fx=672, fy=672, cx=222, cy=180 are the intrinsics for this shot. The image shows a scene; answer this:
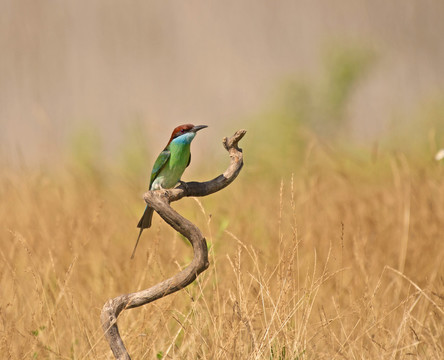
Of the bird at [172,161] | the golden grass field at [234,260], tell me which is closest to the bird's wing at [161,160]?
the bird at [172,161]

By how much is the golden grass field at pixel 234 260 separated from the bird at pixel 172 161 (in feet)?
0.72

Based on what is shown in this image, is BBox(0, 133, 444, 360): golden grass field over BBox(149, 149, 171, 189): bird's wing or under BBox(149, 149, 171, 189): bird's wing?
under

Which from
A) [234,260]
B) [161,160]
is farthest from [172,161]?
[234,260]

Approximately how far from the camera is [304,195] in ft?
16.5

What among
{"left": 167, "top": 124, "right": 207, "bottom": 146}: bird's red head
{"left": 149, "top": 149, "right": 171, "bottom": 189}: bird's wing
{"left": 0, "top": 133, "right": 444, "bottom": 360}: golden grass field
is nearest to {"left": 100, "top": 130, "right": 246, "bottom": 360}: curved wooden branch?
{"left": 0, "top": 133, "right": 444, "bottom": 360}: golden grass field

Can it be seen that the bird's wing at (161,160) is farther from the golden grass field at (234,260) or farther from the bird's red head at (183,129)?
the golden grass field at (234,260)

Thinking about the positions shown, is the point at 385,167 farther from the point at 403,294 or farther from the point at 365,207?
the point at 403,294

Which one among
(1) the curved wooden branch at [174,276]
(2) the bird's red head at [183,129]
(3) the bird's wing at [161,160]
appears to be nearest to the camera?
(1) the curved wooden branch at [174,276]

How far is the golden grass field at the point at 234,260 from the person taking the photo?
10.4 feet

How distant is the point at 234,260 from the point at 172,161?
70 cm

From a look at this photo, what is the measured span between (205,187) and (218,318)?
2.86 ft

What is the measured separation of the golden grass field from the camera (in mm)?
3172

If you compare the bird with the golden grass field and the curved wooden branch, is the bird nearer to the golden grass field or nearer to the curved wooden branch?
the golden grass field

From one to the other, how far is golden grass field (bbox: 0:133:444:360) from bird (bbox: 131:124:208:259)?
22cm
